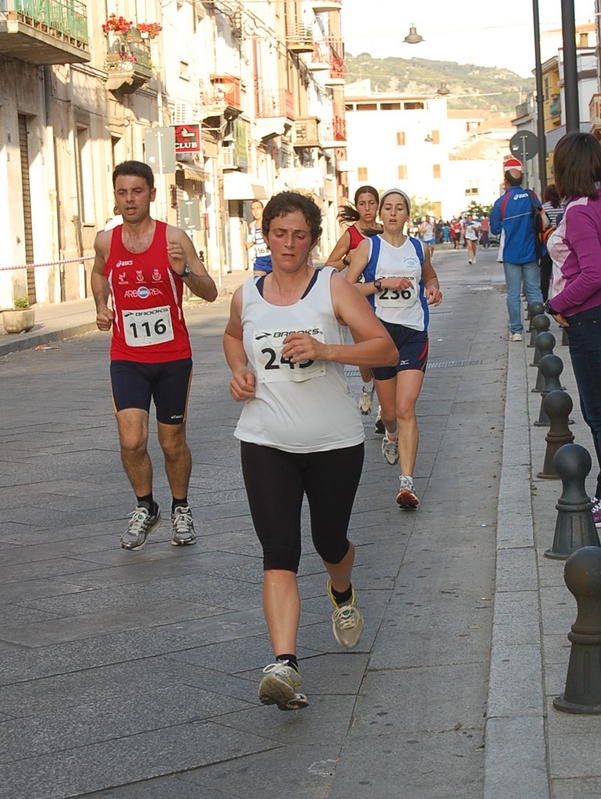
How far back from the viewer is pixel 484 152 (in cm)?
15275

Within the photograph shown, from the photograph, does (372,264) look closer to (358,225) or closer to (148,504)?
(358,225)

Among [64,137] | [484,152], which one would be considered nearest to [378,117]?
[484,152]

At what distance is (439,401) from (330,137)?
2422 inches

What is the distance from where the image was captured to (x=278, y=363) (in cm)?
439

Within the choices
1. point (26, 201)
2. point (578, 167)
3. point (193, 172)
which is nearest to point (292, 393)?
point (578, 167)

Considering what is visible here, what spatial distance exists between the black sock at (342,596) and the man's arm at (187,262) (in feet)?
7.02

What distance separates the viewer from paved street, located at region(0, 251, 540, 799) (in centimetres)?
Result: 380

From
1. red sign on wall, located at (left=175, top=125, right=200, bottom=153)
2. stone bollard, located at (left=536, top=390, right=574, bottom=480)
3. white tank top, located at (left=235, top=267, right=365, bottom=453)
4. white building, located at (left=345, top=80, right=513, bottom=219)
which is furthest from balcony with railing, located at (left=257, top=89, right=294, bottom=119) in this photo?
white building, located at (left=345, top=80, right=513, bottom=219)

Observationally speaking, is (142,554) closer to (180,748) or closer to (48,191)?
(180,748)

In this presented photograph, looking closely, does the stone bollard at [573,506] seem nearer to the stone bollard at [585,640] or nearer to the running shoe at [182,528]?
the stone bollard at [585,640]

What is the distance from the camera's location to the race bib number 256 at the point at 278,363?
4.39m

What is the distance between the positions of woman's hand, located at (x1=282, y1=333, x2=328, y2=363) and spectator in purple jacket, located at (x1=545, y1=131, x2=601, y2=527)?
84.9 inches

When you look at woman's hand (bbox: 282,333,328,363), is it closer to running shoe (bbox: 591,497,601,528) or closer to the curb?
the curb

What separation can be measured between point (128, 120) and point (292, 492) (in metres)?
30.7
